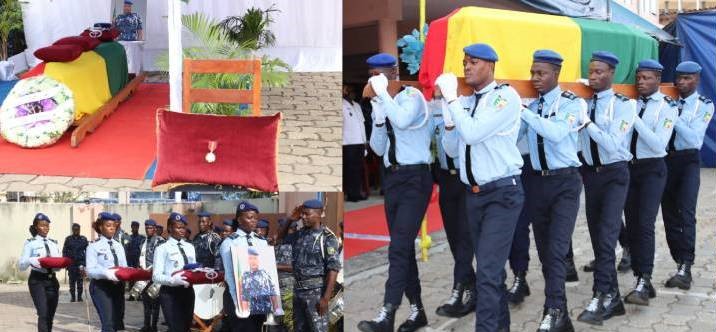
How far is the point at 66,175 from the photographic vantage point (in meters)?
4.66

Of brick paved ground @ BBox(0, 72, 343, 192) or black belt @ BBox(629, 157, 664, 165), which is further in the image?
black belt @ BBox(629, 157, 664, 165)

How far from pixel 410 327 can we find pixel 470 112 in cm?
115

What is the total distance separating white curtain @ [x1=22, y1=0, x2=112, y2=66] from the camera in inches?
306

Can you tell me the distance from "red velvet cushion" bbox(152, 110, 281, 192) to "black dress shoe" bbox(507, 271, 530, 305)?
5.51 feet

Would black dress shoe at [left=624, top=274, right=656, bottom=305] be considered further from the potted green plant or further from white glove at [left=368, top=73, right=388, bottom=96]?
the potted green plant

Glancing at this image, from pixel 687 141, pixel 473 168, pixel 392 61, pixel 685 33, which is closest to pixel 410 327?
pixel 473 168

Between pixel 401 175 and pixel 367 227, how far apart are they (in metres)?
2.84

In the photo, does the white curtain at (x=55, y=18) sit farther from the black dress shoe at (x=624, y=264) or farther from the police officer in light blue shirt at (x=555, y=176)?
the black dress shoe at (x=624, y=264)

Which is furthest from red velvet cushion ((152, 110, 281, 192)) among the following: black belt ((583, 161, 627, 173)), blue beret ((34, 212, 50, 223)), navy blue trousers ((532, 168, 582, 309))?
black belt ((583, 161, 627, 173))

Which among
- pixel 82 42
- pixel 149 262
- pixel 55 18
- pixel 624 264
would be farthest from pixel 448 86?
pixel 55 18

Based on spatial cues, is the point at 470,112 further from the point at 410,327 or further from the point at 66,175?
the point at 66,175

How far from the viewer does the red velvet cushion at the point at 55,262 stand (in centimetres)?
229

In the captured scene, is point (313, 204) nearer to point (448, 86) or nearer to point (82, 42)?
point (448, 86)

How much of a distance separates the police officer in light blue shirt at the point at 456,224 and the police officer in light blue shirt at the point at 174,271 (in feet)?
6.07
